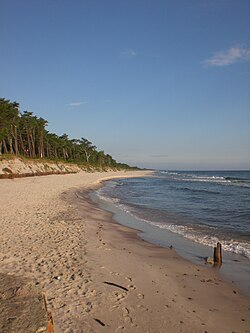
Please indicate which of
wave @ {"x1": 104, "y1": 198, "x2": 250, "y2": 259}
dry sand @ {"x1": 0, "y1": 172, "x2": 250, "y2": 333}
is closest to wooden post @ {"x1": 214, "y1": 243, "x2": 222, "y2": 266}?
dry sand @ {"x1": 0, "y1": 172, "x2": 250, "y2": 333}

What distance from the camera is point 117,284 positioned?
617 cm

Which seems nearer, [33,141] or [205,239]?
[205,239]

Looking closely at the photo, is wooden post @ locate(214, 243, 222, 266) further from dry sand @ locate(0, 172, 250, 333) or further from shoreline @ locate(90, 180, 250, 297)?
dry sand @ locate(0, 172, 250, 333)

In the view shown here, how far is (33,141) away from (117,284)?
70229 millimetres

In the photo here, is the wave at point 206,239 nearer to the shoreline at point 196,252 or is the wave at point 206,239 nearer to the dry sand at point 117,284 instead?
the shoreline at point 196,252

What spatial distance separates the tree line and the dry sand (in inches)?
1687

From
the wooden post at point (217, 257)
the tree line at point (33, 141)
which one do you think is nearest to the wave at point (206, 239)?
the wooden post at point (217, 257)

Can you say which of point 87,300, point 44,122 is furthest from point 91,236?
point 44,122

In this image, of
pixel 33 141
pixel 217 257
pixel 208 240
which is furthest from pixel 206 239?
pixel 33 141

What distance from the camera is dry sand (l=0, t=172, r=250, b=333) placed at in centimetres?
473

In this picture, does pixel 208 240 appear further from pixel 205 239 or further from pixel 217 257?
pixel 217 257

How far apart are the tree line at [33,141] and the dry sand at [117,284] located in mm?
42853

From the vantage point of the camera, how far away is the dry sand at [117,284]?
4.73m

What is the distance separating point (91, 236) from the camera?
10.6 m
